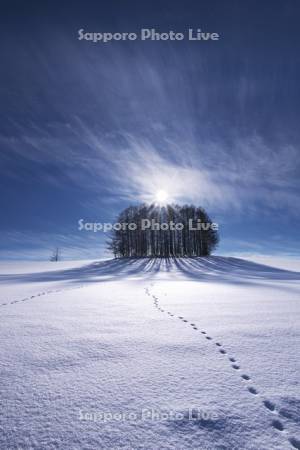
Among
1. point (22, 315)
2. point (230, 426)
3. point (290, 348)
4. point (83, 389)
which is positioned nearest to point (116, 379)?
point (83, 389)

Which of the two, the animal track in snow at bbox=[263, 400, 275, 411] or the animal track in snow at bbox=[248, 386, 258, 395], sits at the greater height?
the animal track in snow at bbox=[263, 400, 275, 411]

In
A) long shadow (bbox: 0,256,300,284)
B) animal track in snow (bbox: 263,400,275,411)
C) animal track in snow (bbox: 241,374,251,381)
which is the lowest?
long shadow (bbox: 0,256,300,284)

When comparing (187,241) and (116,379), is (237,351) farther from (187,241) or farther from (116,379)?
(187,241)

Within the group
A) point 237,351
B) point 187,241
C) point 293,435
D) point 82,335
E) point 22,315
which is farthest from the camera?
point 187,241

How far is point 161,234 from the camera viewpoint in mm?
34281

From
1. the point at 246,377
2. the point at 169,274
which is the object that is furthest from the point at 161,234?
the point at 246,377

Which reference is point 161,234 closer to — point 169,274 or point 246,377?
point 169,274

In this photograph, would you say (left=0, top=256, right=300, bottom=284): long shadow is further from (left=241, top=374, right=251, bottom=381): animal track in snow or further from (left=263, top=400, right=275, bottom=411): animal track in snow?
(left=263, top=400, right=275, bottom=411): animal track in snow

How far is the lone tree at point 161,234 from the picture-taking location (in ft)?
110

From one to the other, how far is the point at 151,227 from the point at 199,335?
31395 mm

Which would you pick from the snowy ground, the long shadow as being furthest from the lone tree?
the snowy ground

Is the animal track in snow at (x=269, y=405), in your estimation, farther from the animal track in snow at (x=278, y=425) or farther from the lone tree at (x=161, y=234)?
the lone tree at (x=161, y=234)

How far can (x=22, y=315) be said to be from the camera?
11.8 feet

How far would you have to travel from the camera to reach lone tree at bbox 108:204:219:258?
3350 centimetres
